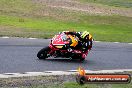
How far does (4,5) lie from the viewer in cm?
4422

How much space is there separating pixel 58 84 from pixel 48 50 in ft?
16.6

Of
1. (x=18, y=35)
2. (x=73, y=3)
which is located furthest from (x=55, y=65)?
(x=73, y=3)

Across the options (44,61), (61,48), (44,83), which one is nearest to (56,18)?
(61,48)

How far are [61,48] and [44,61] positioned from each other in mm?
909

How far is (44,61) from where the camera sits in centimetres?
1683

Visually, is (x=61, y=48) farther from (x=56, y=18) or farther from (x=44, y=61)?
(x=56, y=18)

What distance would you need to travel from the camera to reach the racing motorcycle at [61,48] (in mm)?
17297

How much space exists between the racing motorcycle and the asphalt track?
0.23 metres

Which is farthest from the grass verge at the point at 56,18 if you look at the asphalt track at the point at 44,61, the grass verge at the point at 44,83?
the grass verge at the point at 44,83

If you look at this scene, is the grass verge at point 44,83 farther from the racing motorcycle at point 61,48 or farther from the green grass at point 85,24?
the green grass at point 85,24

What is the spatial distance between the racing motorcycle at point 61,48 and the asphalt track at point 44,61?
23 centimetres

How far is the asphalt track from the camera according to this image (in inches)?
613

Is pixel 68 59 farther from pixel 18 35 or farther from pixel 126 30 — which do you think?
pixel 126 30

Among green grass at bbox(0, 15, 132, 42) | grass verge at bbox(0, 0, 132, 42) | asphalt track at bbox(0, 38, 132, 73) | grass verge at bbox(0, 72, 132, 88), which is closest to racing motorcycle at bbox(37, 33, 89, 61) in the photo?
asphalt track at bbox(0, 38, 132, 73)
